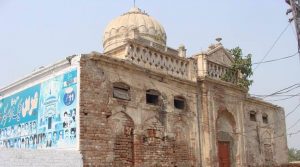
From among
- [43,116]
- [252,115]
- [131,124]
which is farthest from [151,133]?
[252,115]

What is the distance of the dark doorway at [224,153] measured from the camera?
1563cm

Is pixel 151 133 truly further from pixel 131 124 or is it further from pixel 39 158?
pixel 39 158

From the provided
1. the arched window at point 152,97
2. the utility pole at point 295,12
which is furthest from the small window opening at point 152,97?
the utility pole at point 295,12

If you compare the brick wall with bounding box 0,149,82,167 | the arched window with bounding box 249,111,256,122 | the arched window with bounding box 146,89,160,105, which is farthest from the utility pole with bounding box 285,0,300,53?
the brick wall with bounding box 0,149,82,167

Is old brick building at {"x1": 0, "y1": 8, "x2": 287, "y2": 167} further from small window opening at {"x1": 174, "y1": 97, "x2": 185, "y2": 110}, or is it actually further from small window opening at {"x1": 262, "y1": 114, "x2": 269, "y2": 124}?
small window opening at {"x1": 262, "y1": 114, "x2": 269, "y2": 124}

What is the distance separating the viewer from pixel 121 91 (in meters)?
12.2

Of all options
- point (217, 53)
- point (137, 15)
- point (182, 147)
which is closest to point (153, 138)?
point (182, 147)

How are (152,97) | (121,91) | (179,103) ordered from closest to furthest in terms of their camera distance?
(121,91) → (152,97) → (179,103)

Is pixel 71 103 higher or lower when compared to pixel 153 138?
higher

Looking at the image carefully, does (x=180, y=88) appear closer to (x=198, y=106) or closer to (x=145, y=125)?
(x=198, y=106)

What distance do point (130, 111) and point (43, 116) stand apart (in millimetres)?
2894

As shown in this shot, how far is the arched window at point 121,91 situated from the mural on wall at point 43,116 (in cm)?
144

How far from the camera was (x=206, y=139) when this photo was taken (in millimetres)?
14711

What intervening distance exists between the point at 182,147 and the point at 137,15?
783 cm
